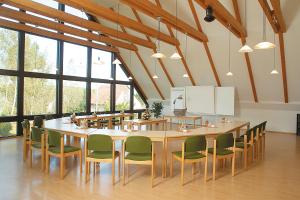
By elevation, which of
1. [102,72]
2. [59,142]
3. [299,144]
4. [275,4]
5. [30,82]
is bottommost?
[299,144]

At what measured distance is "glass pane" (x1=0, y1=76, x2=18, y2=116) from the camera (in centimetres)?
821

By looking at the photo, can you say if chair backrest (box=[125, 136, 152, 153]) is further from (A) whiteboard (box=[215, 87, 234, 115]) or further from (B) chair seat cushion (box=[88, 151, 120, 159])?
(A) whiteboard (box=[215, 87, 234, 115])

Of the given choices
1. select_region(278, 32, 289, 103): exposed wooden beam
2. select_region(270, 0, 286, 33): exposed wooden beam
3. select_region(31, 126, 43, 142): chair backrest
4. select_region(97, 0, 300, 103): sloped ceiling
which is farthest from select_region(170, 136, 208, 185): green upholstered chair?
select_region(278, 32, 289, 103): exposed wooden beam

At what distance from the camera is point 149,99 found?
1496 cm

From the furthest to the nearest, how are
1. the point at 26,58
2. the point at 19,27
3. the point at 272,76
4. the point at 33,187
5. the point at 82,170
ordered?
1. the point at 272,76
2. the point at 26,58
3. the point at 19,27
4. the point at 82,170
5. the point at 33,187

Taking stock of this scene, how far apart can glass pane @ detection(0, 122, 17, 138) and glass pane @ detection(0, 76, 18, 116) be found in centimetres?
35

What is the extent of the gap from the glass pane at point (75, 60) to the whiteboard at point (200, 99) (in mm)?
5334

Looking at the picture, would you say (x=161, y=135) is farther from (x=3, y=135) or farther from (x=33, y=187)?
(x=3, y=135)

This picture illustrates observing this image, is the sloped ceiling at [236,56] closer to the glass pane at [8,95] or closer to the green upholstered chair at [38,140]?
the glass pane at [8,95]

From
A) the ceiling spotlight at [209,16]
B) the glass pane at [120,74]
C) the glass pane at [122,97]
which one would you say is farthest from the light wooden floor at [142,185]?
the glass pane at [120,74]

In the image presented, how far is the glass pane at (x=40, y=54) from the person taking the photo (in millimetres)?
8945

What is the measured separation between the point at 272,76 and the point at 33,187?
9131 mm

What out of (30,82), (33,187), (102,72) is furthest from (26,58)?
(33,187)

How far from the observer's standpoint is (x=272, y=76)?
9.54 meters
